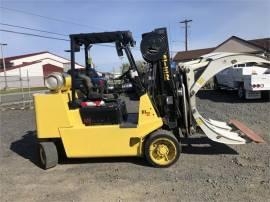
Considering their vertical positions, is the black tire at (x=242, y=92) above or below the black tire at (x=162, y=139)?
above

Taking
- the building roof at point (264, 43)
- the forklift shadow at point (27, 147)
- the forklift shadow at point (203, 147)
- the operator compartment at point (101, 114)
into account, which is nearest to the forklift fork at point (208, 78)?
the forklift shadow at point (203, 147)

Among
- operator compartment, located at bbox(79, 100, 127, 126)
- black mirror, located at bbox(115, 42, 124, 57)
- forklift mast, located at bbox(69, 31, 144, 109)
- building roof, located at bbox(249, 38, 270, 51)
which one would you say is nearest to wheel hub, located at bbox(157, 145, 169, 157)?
operator compartment, located at bbox(79, 100, 127, 126)

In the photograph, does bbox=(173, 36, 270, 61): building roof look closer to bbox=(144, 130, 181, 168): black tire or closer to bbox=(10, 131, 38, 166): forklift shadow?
bbox=(10, 131, 38, 166): forklift shadow

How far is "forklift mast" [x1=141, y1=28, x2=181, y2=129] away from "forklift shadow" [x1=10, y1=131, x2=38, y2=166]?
9.36 feet

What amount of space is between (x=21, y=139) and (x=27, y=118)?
4465 millimetres

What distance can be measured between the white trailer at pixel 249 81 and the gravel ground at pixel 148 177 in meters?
7.48

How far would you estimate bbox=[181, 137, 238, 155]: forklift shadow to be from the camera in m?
7.57

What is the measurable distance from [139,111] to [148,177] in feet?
4.09

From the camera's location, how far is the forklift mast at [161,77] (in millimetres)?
6742

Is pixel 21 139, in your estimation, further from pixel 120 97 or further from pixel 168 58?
pixel 168 58

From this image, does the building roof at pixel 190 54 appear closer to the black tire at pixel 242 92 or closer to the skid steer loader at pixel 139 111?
the black tire at pixel 242 92

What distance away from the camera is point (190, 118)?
712 centimetres

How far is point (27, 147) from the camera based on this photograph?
9125 millimetres

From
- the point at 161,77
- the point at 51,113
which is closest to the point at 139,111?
the point at 161,77
